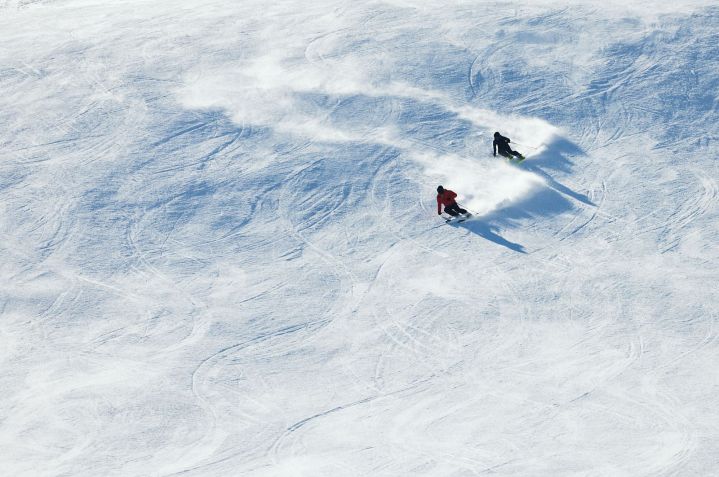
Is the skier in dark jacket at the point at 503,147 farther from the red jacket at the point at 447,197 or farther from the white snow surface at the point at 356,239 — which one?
the red jacket at the point at 447,197

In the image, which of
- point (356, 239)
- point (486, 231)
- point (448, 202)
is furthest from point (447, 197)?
point (356, 239)

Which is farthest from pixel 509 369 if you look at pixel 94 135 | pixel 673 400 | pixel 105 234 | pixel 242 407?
pixel 94 135

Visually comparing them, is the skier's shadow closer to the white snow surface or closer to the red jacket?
the white snow surface

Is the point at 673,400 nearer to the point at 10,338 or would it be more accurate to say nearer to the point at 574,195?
the point at 574,195

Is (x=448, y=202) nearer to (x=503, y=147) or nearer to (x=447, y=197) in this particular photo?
(x=447, y=197)

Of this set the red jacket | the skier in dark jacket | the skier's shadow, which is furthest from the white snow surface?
the red jacket

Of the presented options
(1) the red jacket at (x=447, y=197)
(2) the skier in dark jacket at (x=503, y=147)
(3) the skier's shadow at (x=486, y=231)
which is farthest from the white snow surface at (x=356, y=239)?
(1) the red jacket at (x=447, y=197)
